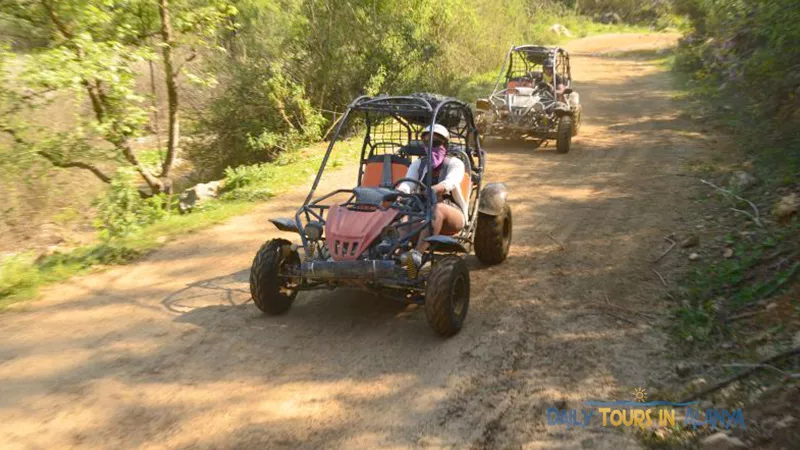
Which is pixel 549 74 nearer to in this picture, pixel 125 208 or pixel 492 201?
pixel 492 201

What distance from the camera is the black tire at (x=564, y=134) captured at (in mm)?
11984

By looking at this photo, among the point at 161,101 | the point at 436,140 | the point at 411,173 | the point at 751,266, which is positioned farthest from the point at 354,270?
the point at 161,101

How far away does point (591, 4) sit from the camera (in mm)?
49625

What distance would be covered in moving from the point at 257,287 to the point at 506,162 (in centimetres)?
760

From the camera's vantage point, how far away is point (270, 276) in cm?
514

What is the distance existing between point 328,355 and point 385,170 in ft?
7.11

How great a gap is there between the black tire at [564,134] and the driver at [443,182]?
642 cm

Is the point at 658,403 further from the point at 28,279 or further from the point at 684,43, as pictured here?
the point at 684,43

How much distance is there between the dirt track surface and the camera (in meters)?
3.78

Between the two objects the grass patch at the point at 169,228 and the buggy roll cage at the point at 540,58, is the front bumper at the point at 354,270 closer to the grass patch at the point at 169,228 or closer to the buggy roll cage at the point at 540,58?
the grass patch at the point at 169,228

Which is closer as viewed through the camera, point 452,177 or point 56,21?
point 452,177

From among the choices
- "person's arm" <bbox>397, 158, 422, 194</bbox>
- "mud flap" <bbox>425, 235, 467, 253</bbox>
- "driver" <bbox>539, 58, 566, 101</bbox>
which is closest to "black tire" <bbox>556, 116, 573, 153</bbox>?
"driver" <bbox>539, 58, 566, 101</bbox>

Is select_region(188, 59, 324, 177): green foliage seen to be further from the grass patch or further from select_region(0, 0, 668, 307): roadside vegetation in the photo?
the grass patch

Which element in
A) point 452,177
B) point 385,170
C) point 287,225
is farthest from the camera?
point 385,170
